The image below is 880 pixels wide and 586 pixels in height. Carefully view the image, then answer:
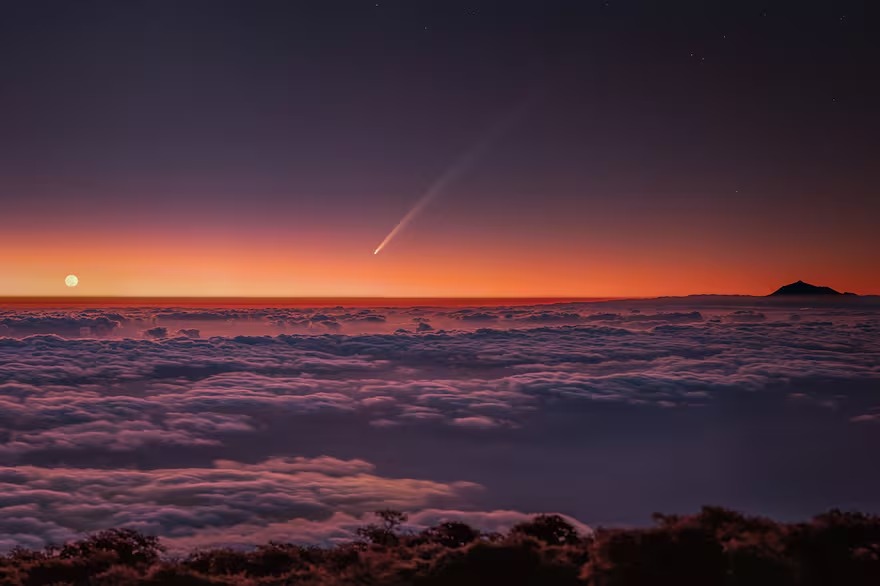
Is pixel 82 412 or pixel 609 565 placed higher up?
pixel 609 565

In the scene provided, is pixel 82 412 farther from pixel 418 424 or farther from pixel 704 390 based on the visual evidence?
pixel 704 390

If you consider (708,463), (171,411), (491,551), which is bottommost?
(708,463)

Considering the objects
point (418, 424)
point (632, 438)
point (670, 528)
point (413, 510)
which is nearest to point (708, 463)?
point (632, 438)

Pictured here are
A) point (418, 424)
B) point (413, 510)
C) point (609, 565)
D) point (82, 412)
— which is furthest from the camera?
point (418, 424)

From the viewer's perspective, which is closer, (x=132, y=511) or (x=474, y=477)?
(x=132, y=511)

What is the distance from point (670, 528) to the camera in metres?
12.5

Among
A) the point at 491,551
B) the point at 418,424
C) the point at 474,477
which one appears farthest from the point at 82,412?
the point at 491,551

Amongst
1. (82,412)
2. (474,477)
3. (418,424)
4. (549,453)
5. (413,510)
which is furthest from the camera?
(418,424)

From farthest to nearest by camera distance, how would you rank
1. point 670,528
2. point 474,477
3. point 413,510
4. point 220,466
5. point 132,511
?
point 474,477 → point 220,466 → point 413,510 → point 132,511 → point 670,528

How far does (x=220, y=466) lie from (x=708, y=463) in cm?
9684

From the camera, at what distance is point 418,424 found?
139375 millimetres

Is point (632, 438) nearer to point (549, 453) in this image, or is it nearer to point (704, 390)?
point (549, 453)

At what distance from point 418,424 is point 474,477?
101ft

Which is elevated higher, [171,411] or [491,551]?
[491,551]
